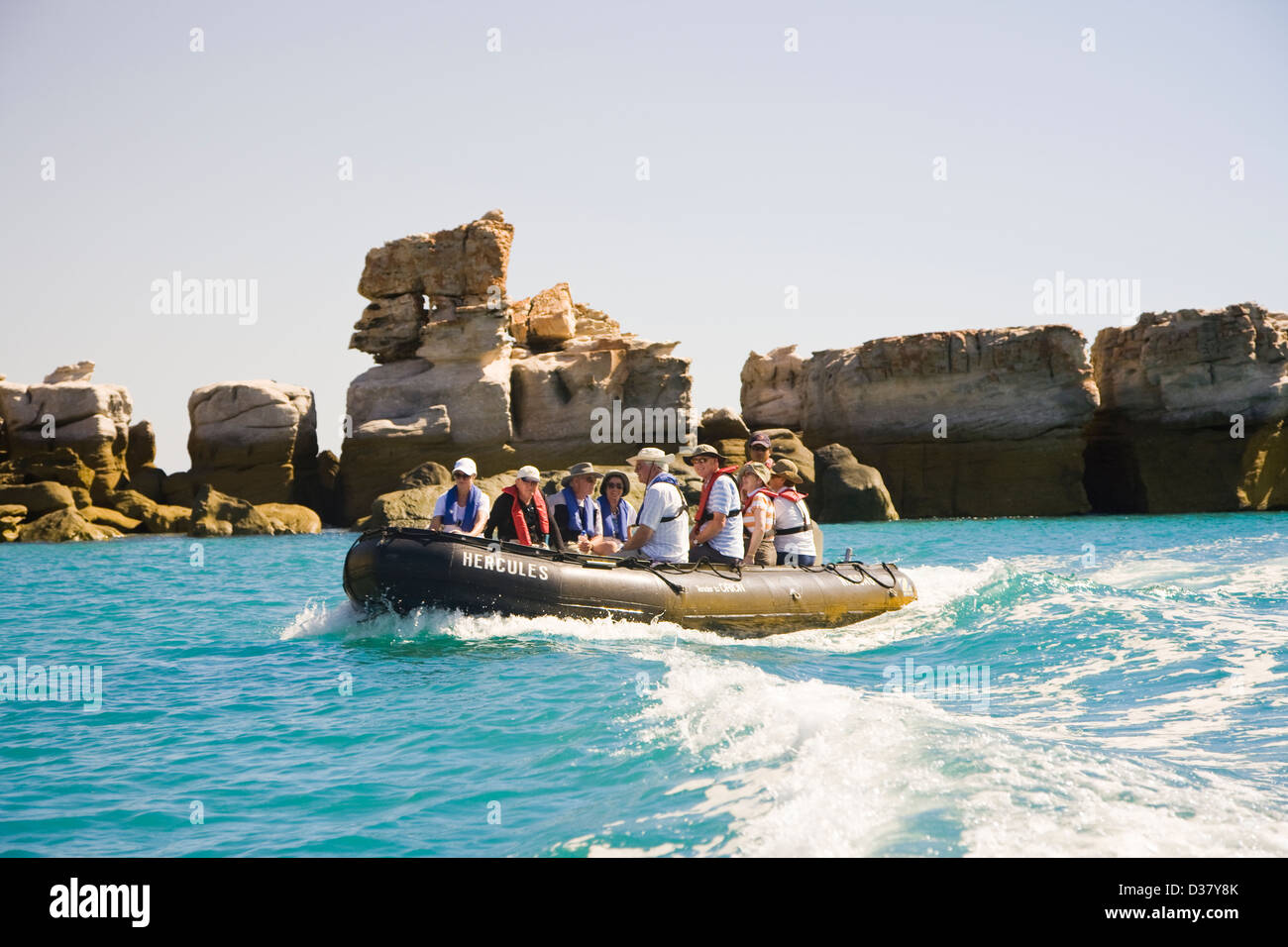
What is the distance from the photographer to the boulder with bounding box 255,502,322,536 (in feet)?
110

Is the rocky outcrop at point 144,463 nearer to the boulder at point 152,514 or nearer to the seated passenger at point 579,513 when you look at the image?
the boulder at point 152,514

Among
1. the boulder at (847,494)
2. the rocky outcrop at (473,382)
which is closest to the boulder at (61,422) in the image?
the rocky outcrop at (473,382)

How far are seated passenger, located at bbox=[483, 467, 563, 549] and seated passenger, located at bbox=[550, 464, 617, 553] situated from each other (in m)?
0.22

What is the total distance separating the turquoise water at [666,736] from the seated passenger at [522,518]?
1.32 meters

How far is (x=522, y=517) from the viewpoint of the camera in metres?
11.3

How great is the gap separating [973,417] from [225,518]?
986 inches

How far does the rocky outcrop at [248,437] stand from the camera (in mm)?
37312

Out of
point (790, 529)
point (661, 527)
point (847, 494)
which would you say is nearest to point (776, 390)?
point (847, 494)

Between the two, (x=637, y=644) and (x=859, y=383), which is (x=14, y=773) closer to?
(x=637, y=644)

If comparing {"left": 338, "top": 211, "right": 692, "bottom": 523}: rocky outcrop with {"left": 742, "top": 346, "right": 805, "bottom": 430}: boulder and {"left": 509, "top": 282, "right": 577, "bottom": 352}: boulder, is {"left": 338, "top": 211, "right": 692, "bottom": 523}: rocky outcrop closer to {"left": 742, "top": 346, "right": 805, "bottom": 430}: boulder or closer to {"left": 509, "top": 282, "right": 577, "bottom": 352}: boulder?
{"left": 509, "top": 282, "right": 577, "bottom": 352}: boulder

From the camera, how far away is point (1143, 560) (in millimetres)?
18812

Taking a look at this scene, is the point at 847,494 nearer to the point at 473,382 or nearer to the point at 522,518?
the point at 473,382
